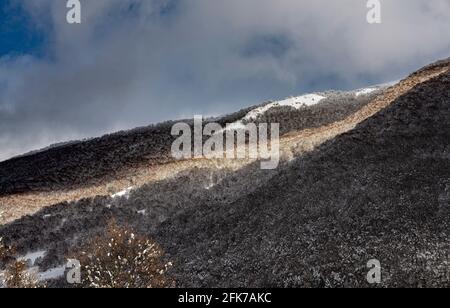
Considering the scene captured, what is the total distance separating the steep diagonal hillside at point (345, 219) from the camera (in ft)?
70.8

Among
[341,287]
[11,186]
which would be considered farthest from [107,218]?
[11,186]

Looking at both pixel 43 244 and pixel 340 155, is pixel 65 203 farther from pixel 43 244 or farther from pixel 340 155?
pixel 340 155

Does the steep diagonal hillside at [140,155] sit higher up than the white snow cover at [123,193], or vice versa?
the steep diagonal hillside at [140,155]

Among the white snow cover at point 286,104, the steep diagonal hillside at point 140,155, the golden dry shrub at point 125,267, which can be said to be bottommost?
the golden dry shrub at point 125,267

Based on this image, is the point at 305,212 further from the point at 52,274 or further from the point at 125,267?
the point at 52,274

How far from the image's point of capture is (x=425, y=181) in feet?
87.1

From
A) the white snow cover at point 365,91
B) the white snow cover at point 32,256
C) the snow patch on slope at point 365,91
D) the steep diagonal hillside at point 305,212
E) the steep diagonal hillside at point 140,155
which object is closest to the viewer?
the steep diagonal hillside at point 305,212

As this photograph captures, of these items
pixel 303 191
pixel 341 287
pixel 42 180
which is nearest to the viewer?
pixel 341 287

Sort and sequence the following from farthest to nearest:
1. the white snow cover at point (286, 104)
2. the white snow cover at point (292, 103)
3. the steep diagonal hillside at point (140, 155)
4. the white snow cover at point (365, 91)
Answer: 1. the white snow cover at point (365, 91)
2. the white snow cover at point (292, 103)
3. the white snow cover at point (286, 104)
4. the steep diagonal hillside at point (140, 155)

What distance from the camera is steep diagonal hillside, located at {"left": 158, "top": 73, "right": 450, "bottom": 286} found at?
21594mm

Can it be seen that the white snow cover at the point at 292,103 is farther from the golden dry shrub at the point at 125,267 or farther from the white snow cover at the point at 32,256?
the golden dry shrub at the point at 125,267

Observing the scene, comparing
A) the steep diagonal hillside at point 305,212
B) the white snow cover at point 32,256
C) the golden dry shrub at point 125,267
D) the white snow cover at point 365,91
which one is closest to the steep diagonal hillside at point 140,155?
the white snow cover at point 365,91

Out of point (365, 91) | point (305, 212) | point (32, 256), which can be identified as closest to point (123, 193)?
point (32, 256)
